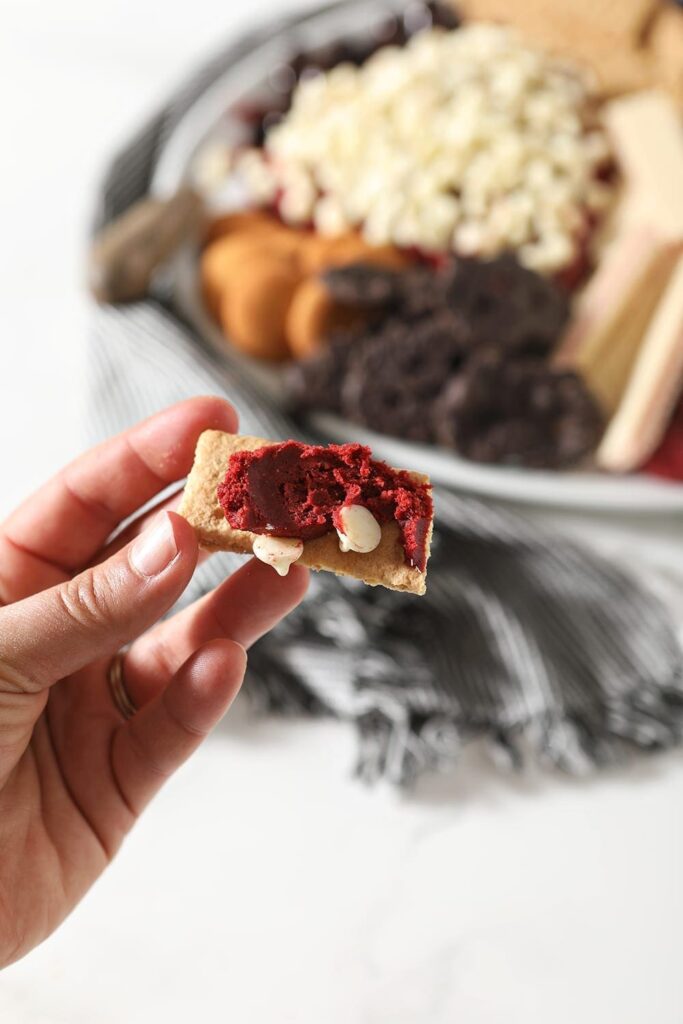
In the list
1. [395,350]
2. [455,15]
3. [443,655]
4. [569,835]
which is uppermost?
[455,15]

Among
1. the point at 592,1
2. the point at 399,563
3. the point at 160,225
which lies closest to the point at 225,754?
the point at 399,563

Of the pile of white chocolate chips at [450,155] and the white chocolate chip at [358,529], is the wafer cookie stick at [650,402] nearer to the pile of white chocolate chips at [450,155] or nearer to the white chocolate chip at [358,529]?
the pile of white chocolate chips at [450,155]

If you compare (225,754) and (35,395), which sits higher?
(35,395)

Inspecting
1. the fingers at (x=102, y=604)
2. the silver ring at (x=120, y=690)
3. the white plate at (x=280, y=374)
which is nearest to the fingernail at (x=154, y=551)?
the fingers at (x=102, y=604)

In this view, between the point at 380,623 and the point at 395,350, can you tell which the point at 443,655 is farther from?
the point at 395,350

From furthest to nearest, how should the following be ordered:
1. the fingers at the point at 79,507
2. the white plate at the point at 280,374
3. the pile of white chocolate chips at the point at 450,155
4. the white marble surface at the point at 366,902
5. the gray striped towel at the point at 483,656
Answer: the pile of white chocolate chips at the point at 450,155 < the white plate at the point at 280,374 < the gray striped towel at the point at 483,656 < the white marble surface at the point at 366,902 < the fingers at the point at 79,507

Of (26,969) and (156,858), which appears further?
(156,858)

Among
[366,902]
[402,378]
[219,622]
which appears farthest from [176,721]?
[402,378]
